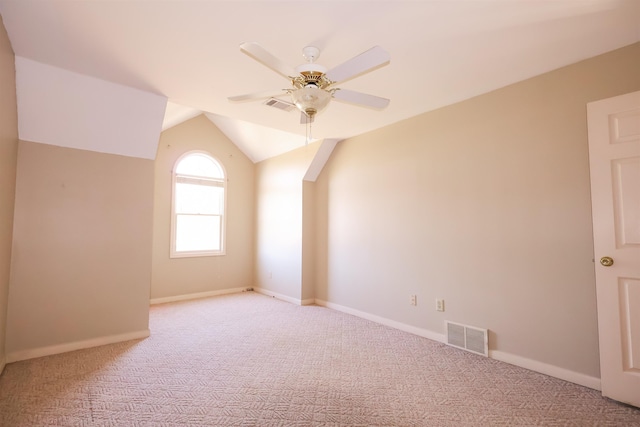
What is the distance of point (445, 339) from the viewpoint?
10.7ft

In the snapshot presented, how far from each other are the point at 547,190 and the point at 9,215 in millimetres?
4530

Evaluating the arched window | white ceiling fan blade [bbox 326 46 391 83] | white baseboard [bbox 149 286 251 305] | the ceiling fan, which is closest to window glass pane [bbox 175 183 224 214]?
the arched window

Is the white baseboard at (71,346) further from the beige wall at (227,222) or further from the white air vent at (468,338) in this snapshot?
the white air vent at (468,338)

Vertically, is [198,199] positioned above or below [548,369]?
above

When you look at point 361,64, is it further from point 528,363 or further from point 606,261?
point 528,363

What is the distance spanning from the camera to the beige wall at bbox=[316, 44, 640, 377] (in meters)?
2.44

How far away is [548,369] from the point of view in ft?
8.35

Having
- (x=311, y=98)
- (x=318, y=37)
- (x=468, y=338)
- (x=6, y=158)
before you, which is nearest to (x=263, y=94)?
(x=311, y=98)

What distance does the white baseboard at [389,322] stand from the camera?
338cm

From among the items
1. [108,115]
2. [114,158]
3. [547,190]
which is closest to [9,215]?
[114,158]

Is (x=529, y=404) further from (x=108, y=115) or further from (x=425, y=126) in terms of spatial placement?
(x=108, y=115)

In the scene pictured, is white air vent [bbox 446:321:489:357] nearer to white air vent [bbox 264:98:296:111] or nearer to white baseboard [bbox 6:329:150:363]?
white air vent [bbox 264:98:296:111]

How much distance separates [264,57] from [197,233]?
436 cm

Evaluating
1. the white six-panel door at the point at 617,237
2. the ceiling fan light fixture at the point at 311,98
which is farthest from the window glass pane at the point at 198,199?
the white six-panel door at the point at 617,237
